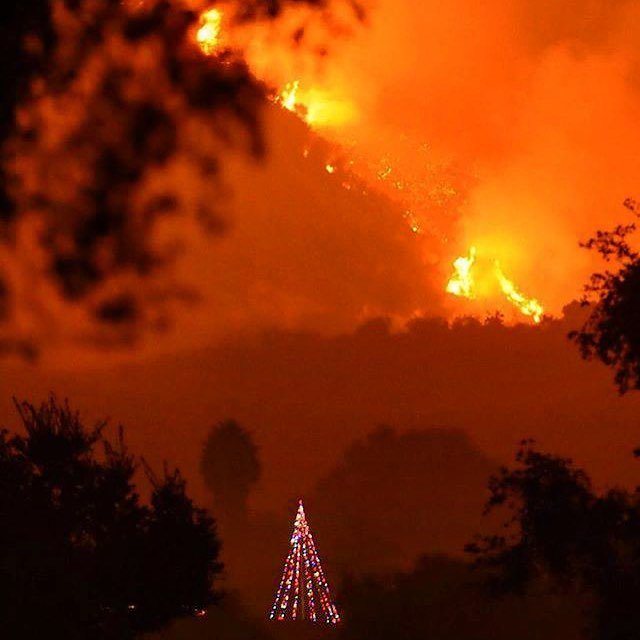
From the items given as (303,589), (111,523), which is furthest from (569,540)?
(303,589)

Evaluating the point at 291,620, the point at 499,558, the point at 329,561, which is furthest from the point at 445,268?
the point at 499,558

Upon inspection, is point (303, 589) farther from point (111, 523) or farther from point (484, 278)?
point (484, 278)

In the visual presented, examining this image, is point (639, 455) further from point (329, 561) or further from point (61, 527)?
point (329, 561)

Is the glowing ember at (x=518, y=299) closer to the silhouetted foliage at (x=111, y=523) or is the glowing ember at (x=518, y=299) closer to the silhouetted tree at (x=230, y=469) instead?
the silhouetted tree at (x=230, y=469)

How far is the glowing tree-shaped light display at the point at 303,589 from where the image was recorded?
190 ft

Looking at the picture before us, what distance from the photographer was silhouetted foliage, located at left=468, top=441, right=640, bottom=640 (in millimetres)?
18469

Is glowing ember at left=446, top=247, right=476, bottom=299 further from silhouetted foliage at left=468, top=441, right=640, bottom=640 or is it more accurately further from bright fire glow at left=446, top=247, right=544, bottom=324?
silhouetted foliage at left=468, top=441, right=640, bottom=640

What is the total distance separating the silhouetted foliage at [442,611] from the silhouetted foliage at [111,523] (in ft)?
30.8

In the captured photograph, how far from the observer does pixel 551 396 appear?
337 feet

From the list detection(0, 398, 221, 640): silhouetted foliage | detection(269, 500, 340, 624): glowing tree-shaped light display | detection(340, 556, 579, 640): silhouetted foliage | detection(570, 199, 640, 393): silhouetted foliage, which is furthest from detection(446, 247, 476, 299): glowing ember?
detection(570, 199, 640, 393): silhouetted foliage

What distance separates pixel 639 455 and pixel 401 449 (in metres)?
81.7

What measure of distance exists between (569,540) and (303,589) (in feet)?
141

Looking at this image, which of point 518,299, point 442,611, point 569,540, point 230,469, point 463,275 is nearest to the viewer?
point 569,540

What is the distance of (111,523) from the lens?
32.8 m
